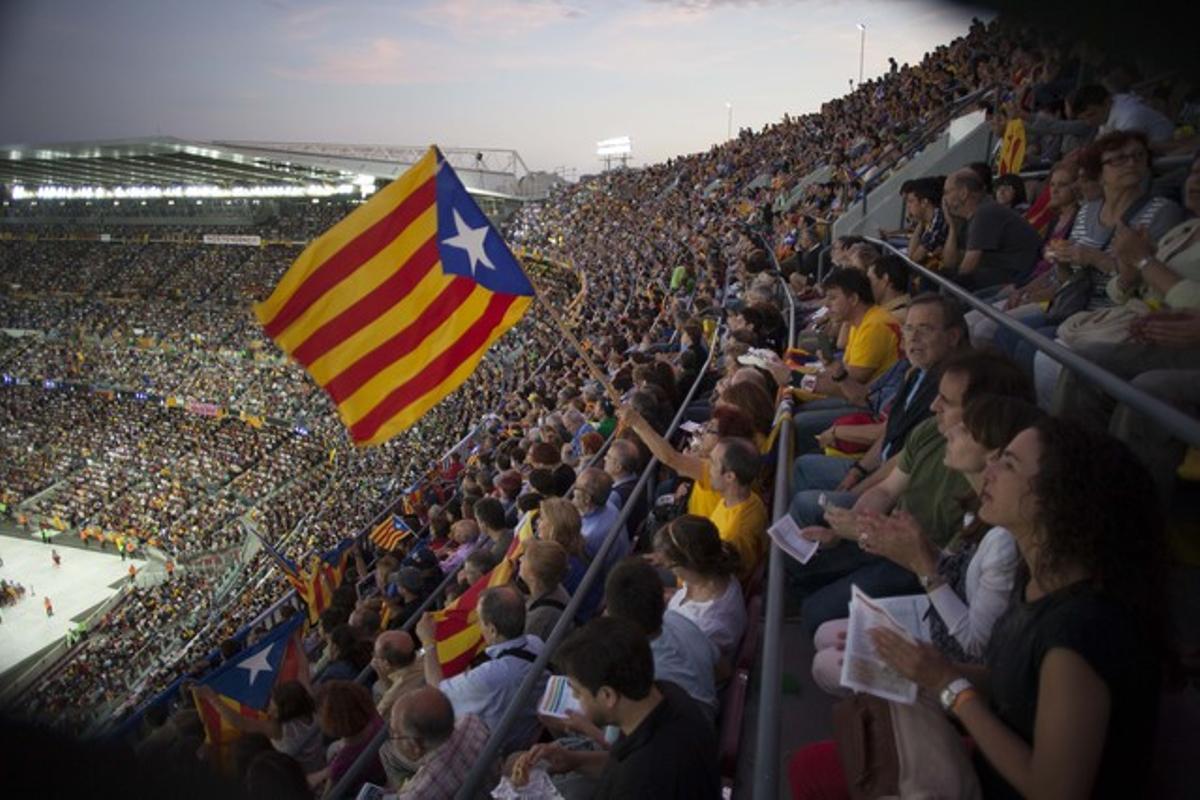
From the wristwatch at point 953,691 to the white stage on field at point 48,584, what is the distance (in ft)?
83.0

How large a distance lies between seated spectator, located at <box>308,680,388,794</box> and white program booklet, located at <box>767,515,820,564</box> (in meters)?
2.14

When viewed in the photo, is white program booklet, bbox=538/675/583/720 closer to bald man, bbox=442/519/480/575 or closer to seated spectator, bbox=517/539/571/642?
seated spectator, bbox=517/539/571/642

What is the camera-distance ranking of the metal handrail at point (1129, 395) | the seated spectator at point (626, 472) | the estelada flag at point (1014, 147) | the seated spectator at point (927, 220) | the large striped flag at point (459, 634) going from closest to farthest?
the metal handrail at point (1129, 395), the large striped flag at point (459, 634), the seated spectator at point (626, 472), the seated spectator at point (927, 220), the estelada flag at point (1014, 147)

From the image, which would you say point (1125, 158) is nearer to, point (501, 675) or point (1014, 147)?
point (501, 675)

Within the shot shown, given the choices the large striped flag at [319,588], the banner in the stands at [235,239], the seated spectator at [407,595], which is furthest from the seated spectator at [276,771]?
the banner in the stands at [235,239]

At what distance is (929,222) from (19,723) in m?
6.15

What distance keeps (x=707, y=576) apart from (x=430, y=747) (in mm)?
1164

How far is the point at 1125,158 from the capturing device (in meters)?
3.30


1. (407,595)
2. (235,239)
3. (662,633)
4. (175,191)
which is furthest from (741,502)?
(175,191)

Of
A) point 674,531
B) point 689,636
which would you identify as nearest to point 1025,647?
point 689,636

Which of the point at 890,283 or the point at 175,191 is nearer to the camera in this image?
the point at 890,283

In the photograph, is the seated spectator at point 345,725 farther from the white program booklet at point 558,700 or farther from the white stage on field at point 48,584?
the white stage on field at point 48,584

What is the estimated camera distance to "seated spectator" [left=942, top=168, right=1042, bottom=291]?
187 inches

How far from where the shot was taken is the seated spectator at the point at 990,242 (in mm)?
4746
